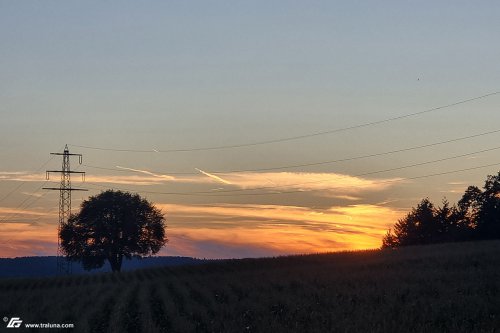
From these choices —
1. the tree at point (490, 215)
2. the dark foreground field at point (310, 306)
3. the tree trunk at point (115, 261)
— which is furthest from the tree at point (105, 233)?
the dark foreground field at point (310, 306)

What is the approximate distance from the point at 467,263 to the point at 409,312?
19.4 meters

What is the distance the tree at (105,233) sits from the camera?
344 feet

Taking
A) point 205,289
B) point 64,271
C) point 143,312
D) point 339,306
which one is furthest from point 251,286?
point 64,271

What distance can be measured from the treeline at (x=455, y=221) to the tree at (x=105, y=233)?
174 feet

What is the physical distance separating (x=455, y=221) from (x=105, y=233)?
68.8m

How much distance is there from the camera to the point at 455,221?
133500mm

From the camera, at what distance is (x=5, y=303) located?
118ft

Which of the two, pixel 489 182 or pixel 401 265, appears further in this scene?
pixel 489 182

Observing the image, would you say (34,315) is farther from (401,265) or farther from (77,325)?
(401,265)

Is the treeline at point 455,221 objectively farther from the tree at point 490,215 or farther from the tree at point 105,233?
the tree at point 105,233

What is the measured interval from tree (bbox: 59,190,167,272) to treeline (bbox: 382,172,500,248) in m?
53.1

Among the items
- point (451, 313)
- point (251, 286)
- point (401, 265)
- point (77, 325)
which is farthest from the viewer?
point (401, 265)
